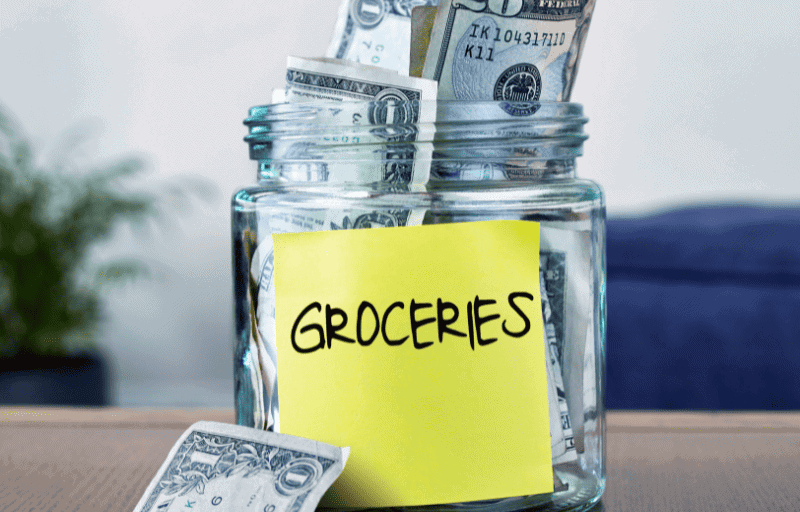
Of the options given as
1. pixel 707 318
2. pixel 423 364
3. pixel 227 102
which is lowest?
pixel 707 318

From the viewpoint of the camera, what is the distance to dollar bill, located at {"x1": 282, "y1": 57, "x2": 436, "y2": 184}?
12.3 inches

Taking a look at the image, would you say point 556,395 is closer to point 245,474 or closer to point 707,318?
point 245,474

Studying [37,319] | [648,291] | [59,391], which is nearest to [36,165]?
[37,319]

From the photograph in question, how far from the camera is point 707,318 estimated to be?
108cm

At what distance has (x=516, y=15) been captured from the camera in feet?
1.14

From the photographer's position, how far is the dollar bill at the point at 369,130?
1.02 feet

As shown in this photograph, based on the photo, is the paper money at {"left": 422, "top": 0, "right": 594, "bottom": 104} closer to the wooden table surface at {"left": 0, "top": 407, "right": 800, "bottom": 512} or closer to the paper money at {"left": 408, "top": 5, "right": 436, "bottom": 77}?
the paper money at {"left": 408, "top": 5, "right": 436, "bottom": 77}

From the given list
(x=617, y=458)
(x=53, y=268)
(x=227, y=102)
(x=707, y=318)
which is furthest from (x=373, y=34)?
(x=227, y=102)

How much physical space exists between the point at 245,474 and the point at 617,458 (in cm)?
25

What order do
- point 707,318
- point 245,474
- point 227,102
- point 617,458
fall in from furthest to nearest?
1. point 227,102
2. point 707,318
3. point 617,458
4. point 245,474

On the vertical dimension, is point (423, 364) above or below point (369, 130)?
below

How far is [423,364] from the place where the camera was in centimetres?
32

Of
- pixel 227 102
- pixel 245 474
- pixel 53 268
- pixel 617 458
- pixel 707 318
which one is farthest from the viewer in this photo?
pixel 227 102

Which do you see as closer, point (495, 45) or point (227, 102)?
point (495, 45)
